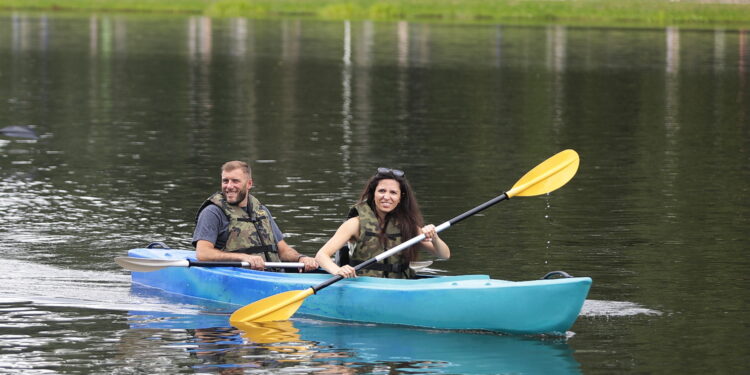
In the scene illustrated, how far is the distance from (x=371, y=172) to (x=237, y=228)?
26.9 ft

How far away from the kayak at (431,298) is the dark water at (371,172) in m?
0.15

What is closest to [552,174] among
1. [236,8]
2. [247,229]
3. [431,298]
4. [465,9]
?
[431,298]

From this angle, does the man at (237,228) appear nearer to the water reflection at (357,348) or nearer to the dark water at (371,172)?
the dark water at (371,172)

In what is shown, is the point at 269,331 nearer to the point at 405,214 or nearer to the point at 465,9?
the point at 405,214

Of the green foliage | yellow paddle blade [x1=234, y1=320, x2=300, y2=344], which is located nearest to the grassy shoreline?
the green foliage

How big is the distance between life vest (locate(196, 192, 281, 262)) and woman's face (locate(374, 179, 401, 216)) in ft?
4.40

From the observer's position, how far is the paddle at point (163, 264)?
12086mm

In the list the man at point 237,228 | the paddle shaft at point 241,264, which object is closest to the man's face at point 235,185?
the man at point 237,228

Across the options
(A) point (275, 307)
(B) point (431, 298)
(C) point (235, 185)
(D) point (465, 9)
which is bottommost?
(A) point (275, 307)

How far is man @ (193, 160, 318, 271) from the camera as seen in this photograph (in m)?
12.2

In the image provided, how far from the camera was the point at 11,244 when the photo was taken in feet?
48.0

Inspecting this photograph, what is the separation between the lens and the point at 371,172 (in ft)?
66.9

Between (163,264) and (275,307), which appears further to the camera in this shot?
(163,264)

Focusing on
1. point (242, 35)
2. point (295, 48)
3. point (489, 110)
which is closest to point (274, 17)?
point (242, 35)
